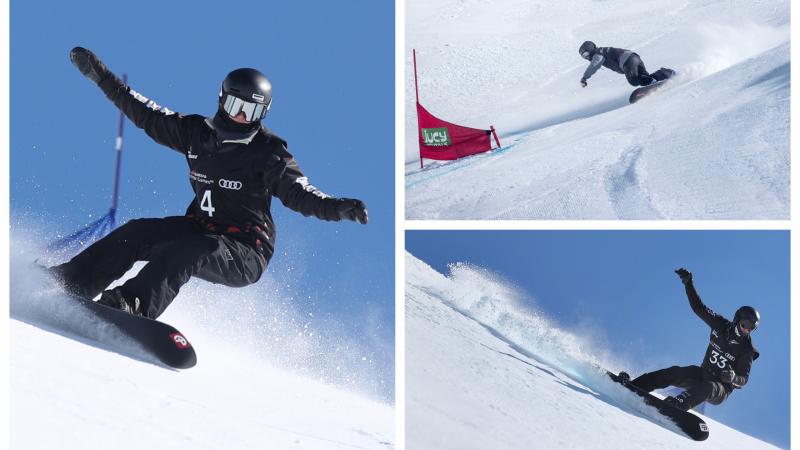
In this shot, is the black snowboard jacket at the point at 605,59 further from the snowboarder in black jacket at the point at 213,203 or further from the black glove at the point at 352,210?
the black glove at the point at 352,210

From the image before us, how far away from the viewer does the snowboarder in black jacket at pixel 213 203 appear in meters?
3.20

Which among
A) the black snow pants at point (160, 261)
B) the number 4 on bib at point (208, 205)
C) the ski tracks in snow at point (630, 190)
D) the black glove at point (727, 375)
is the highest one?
the ski tracks in snow at point (630, 190)

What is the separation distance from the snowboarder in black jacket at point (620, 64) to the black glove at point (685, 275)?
1281mm

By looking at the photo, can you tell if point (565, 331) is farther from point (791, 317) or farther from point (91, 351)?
point (91, 351)

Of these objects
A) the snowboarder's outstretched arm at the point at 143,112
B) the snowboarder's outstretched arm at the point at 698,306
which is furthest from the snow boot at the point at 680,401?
the snowboarder's outstretched arm at the point at 143,112

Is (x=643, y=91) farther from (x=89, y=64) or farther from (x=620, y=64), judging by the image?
(x=89, y=64)

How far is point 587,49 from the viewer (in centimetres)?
611

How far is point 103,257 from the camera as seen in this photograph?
3277 millimetres

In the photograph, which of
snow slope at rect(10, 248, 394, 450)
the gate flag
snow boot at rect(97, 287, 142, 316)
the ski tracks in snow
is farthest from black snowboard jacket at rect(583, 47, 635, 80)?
snow boot at rect(97, 287, 142, 316)

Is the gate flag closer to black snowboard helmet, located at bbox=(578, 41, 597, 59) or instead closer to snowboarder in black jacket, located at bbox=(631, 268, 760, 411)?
black snowboard helmet, located at bbox=(578, 41, 597, 59)

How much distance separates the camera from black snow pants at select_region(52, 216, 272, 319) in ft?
10.2

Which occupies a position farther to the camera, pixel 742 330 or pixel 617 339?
pixel 617 339

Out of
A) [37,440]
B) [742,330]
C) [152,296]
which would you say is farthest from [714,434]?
[37,440]

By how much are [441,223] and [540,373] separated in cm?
98
